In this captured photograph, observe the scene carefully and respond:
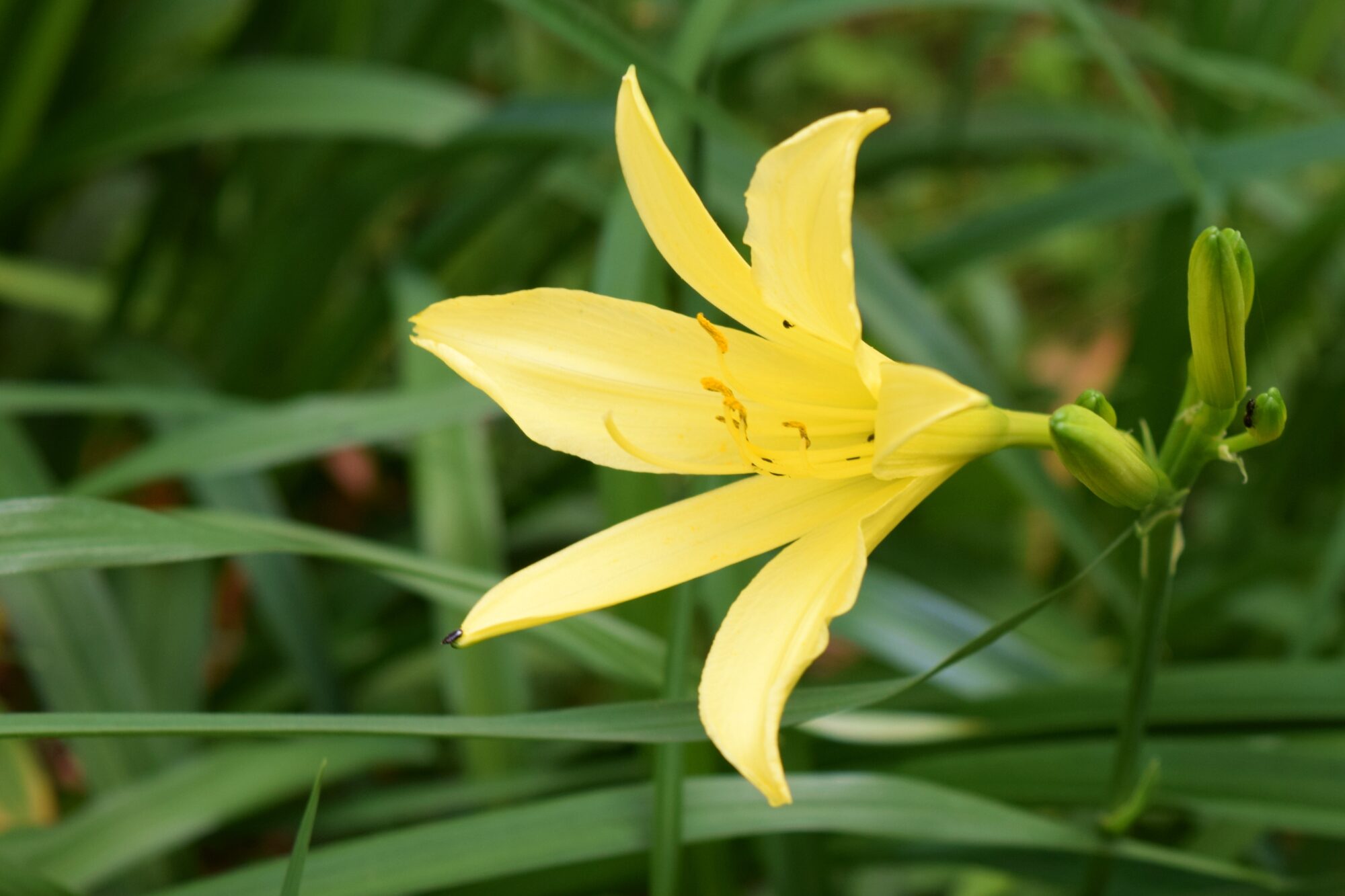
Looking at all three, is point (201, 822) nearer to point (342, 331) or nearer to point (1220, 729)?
point (342, 331)

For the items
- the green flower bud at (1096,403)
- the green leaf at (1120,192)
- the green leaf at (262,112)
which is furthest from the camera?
the green leaf at (262,112)

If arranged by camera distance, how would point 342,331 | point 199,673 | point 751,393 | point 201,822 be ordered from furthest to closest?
point 342,331
point 199,673
point 201,822
point 751,393

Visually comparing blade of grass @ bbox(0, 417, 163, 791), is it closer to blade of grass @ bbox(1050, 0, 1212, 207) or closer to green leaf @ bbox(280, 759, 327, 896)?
green leaf @ bbox(280, 759, 327, 896)

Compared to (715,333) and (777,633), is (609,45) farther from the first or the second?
(777,633)

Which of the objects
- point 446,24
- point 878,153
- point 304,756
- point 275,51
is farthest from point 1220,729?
point 275,51

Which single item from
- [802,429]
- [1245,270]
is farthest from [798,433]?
[1245,270]

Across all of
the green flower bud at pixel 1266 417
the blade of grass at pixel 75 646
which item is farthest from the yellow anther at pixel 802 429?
the blade of grass at pixel 75 646

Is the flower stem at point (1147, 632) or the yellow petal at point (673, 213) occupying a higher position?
the yellow petal at point (673, 213)

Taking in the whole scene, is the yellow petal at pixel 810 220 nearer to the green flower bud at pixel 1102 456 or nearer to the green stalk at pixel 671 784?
the green flower bud at pixel 1102 456
